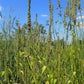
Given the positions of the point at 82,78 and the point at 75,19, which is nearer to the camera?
the point at 82,78

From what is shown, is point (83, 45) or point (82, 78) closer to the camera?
point (82, 78)

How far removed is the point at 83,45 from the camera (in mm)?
1617

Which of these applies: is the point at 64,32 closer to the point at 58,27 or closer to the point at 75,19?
the point at 58,27

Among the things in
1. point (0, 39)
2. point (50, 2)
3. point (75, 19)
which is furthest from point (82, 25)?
point (0, 39)

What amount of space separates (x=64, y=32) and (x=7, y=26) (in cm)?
92

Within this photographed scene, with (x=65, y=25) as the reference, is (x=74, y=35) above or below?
below

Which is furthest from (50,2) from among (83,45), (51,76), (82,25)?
(51,76)

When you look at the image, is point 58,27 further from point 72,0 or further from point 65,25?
point 72,0

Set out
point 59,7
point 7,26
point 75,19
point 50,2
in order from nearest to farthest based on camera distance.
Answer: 1. point 50,2
2. point 75,19
3. point 59,7
4. point 7,26

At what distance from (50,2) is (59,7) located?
43 centimetres

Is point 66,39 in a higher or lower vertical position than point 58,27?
lower

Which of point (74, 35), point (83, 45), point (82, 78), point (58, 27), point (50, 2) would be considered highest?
point (50, 2)

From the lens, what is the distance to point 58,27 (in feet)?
5.75

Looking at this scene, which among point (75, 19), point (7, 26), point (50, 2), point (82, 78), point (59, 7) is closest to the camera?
point (82, 78)
